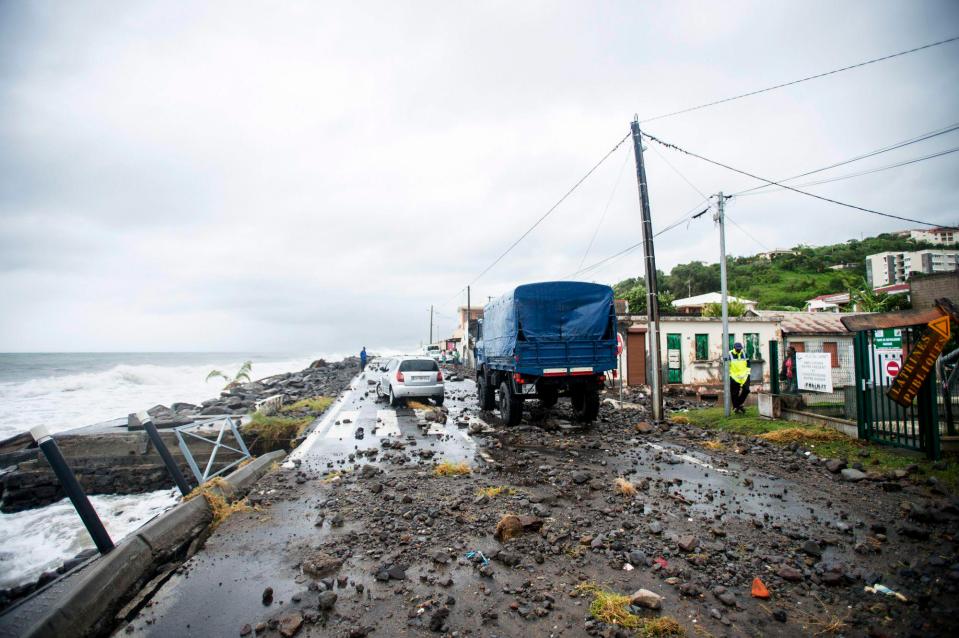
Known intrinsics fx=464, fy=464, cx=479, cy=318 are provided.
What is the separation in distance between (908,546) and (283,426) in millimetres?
13957

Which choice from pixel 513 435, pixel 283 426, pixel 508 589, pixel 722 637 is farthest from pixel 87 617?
pixel 283 426

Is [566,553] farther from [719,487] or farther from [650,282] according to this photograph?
[650,282]

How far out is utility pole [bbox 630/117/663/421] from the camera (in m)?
12.0

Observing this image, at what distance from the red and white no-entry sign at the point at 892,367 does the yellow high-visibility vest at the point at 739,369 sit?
160 inches

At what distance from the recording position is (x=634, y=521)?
5223 mm

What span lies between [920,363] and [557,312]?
681 cm

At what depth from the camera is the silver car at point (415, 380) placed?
16.2 meters

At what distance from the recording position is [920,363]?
23.9 ft

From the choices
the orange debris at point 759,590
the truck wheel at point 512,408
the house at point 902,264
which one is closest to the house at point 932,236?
the house at point 902,264

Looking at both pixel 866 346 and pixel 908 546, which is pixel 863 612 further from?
pixel 866 346

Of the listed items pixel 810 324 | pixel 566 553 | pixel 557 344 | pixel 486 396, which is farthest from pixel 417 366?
pixel 810 324

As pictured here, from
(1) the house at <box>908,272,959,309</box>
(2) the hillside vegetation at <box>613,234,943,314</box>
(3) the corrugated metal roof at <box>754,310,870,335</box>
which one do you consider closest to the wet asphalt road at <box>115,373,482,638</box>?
(3) the corrugated metal roof at <box>754,310,870,335</box>

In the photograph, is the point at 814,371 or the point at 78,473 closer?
the point at 814,371

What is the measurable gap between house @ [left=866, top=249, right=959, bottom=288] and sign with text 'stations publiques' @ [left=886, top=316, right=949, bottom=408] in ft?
230
